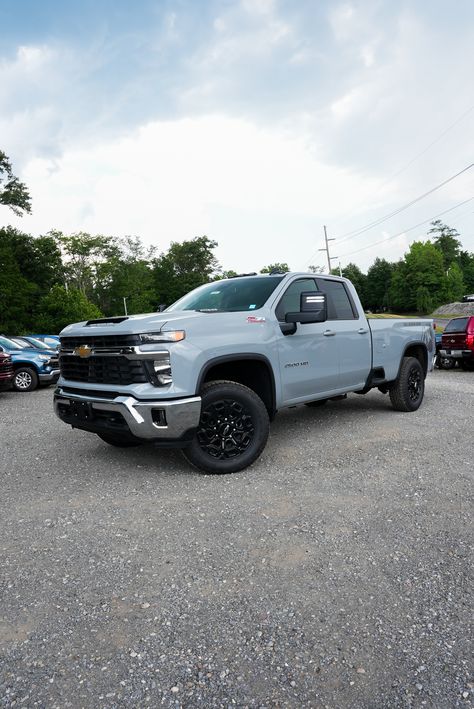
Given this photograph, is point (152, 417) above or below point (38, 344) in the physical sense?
below

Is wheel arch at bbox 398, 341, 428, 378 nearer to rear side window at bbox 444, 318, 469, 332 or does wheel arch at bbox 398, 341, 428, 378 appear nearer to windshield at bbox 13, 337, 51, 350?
rear side window at bbox 444, 318, 469, 332

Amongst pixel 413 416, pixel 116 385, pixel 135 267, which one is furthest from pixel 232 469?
pixel 135 267

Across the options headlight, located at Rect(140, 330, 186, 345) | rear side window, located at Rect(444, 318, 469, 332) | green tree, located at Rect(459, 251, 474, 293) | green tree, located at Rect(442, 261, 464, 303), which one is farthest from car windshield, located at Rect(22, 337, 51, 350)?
green tree, located at Rect(459, 251, 474, 293)

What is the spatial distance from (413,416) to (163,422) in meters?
4.07

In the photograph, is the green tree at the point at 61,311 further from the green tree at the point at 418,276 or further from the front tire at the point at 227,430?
the green tree at the point at 418,276

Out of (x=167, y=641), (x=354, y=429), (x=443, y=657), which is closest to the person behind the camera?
(x=443, y=657)

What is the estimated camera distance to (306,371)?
5258mm

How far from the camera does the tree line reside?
3075 cm

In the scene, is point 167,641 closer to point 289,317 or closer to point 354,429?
point 289,317

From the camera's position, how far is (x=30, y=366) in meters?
11.9

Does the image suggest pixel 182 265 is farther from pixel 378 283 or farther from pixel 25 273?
pixel 378 283

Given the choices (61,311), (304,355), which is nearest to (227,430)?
(304,355)

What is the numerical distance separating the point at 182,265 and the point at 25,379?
6789 cm

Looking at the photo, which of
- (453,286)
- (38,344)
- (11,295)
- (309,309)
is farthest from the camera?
(453,286)
